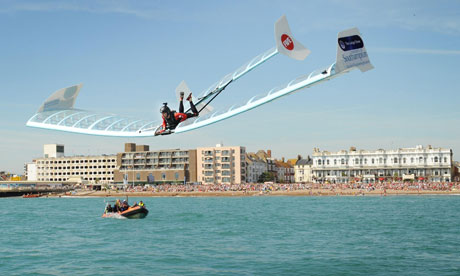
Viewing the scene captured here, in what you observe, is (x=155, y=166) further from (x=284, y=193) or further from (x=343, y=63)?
(x=343, y=63)

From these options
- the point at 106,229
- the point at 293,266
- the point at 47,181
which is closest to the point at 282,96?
the point at 293,266

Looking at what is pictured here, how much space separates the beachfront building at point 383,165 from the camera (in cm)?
13888

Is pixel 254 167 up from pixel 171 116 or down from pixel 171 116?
down

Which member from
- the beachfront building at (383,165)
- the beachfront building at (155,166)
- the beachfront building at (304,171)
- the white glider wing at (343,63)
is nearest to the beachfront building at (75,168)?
the beachfront building at (155,166)

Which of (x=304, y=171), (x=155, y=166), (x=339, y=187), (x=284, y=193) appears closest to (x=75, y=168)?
(x=155, y=166)

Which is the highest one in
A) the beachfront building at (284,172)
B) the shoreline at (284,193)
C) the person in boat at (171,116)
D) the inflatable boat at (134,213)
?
the person in boat at (171,116)

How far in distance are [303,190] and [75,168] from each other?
97.9 m

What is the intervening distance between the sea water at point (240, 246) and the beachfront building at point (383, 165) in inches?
3461

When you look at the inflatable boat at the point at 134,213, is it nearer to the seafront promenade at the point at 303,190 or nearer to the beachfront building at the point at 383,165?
the seafront promenade at the point at 303,190

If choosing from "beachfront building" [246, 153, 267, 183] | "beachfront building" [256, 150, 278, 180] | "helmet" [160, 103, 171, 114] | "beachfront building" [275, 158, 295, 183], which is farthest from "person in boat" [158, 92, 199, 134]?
"beachfront building" [275, 158, 295, 183]

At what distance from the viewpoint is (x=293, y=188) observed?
122 m

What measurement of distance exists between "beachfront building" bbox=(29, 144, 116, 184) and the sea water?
124 metres

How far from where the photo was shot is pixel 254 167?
16300 cm

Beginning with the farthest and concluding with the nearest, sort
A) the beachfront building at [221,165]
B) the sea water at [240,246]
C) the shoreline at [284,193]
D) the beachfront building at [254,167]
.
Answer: the beachfront building at [254,167]
the beachfront building at [221,165]
the shoreline at [284,193]
the sea water at [240,246]
